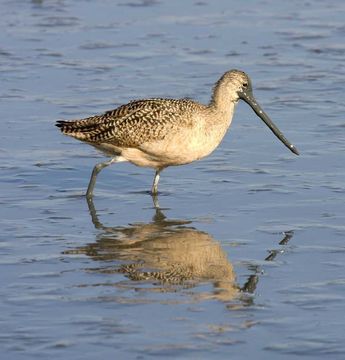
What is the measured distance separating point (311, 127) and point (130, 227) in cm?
329

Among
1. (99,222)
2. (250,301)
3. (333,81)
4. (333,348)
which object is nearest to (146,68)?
(333,81)

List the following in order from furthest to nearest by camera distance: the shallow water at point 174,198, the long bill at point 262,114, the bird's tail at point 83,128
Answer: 1. the long bill at point 262,114
2. the bird's tail at point 83,128
3. the shallow water at point 174,198

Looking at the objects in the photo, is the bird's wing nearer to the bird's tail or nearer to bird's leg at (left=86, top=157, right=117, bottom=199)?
the bird's tail

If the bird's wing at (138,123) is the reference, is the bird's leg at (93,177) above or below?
below

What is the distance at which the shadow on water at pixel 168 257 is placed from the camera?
336 inches

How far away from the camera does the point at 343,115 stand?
1323 cm

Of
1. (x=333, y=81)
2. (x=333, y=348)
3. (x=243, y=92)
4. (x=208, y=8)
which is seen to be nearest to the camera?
(x=333, y=348)

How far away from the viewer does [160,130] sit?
36.1 feet

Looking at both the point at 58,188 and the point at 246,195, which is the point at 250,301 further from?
the point at 58,188

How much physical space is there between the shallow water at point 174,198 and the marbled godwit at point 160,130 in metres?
0.31

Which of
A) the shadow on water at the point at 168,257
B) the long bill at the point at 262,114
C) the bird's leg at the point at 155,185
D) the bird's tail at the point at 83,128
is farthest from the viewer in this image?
the long bill at the point at 262,114

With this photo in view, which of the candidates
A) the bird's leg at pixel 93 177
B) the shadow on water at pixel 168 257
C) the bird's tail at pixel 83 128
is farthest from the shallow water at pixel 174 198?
the bird's tail at pixel 83 128

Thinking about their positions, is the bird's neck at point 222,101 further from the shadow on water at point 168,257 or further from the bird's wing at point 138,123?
the shadow on water at point 168,257

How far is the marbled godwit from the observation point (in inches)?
433
